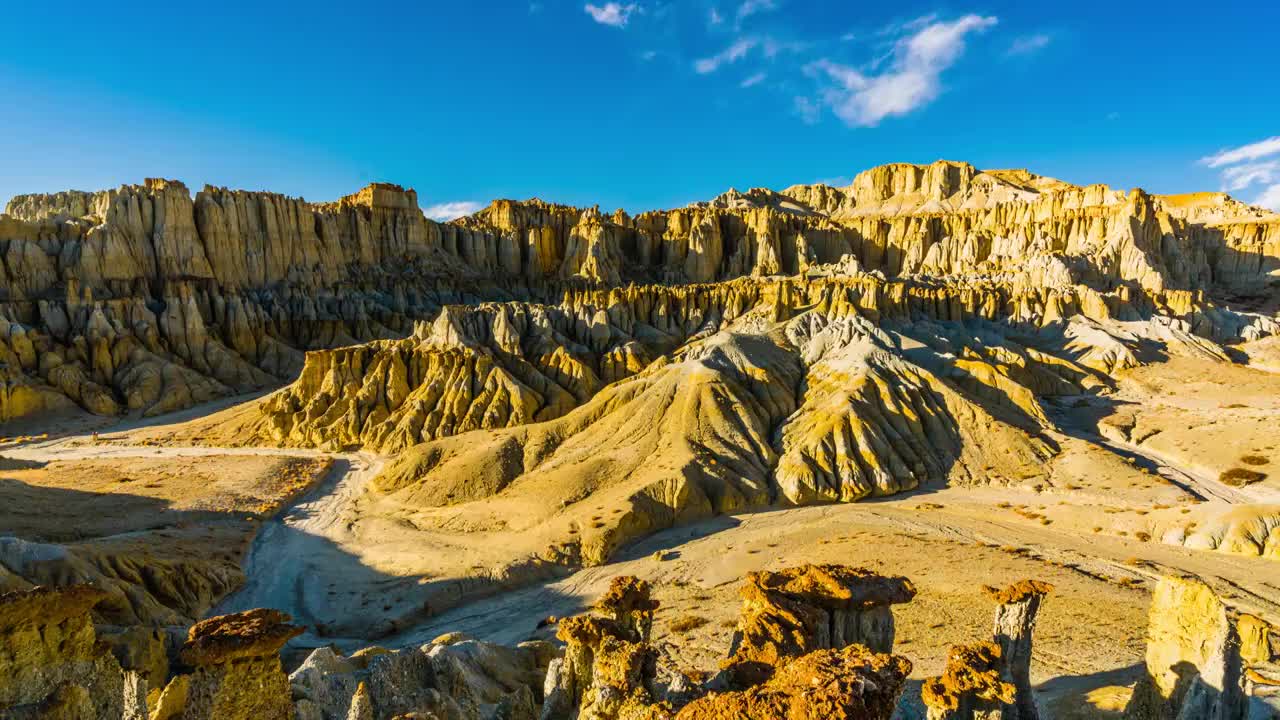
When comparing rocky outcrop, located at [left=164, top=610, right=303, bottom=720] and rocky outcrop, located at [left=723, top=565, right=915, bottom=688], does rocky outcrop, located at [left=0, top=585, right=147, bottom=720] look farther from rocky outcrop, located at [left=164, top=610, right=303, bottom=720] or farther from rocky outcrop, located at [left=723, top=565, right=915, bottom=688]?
rocky outcrop, located at [left=723, top=565, right=915, bottom=688]

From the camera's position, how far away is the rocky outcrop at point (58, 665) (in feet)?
24.4

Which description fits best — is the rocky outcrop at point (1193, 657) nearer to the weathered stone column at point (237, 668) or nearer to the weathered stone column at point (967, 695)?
the weathered stone column at point (967, 695)

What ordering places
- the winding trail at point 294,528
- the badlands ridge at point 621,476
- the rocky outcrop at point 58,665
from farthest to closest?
the winding trail at point 294,528 → the badlands ridge at point 621,476 → the rocky outcrop at point 58,665

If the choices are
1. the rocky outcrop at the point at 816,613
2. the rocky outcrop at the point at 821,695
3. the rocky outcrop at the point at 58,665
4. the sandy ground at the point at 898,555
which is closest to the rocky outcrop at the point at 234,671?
the rocky outcrop at the point at 58,665

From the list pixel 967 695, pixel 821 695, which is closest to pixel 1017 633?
pixel 967 695

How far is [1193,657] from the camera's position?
A: 8.52 metres

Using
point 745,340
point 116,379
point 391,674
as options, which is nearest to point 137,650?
point 391,674

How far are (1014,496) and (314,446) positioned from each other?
4610 cm

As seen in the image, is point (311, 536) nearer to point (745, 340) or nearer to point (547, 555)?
point (547, 555)

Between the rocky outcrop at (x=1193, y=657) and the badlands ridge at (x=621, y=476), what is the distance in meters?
0.05

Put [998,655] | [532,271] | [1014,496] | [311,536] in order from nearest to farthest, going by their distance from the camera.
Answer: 1. [998,655]
2. [311,536]
3. [1014,496]
4. [532,271]

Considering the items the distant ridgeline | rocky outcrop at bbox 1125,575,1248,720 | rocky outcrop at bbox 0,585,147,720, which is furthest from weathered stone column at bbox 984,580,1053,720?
the distant ridgeline

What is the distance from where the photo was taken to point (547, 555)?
2669 cm

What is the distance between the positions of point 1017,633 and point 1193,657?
2280mm
